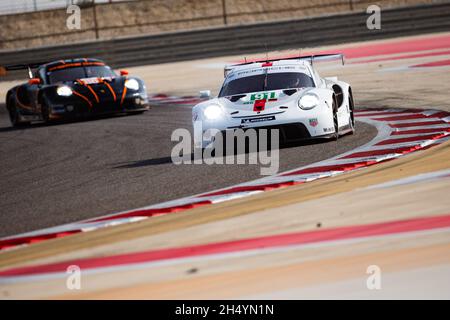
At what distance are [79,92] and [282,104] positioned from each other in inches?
265

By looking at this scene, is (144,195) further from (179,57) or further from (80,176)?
Answer: (179,57)

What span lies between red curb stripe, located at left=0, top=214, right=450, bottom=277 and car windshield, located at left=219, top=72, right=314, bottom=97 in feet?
17.9

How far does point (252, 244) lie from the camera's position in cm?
601

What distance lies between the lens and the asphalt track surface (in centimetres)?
823

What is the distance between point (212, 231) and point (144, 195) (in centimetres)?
211

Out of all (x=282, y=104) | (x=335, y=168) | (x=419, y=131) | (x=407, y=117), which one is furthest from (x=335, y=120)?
(x=335, y=168)


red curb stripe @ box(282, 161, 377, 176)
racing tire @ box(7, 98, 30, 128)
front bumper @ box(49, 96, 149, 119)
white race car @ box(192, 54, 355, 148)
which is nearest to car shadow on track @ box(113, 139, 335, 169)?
white race car @ box(192, 54, 355, 148)

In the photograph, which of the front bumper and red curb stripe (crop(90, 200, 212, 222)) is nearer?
red curb stripe (crop(90, 200, 212, 222))

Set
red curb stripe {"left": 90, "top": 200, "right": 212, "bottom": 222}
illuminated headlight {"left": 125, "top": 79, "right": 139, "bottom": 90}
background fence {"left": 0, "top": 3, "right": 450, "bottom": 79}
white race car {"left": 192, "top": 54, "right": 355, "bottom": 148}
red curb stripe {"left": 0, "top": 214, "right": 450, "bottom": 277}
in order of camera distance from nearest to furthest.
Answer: red curb stripe {"left": 0, "top": 214, "right": 450, "bottom": 277}
red curb stripe {"left": 90, "top": 200, "right": 212, "bottom": 222}
white race car {"left": 192, "top": 54, "right": 355, "bottom": 148}
illuminated headlight {"left": 125, "top": 79, "right": 139, "bottom": 90}
background fence {"left": 0, "top": 3, "right": 450, "bottom": 79}

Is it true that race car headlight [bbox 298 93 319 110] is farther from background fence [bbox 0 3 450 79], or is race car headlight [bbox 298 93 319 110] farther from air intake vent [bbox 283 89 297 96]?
background fence [bbox 0 3 450 79]

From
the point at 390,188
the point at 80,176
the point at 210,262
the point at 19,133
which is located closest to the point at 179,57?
the point at 19,133

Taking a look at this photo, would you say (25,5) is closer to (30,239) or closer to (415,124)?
(415,124)

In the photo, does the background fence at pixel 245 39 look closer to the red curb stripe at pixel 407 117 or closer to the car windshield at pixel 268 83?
the red curb stripe at pixel 407 117

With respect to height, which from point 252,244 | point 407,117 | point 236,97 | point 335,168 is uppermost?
point 236,97
